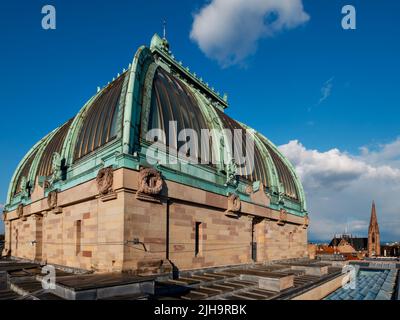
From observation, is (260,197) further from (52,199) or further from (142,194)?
(52,199)

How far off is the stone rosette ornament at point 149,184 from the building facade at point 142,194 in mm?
62

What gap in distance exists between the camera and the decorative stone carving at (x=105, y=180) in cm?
1866

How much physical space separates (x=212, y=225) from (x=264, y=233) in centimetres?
1041

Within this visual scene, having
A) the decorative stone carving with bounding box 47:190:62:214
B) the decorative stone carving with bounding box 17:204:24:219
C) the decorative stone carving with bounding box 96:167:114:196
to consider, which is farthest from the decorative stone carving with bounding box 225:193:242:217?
the decorative stone carving with bounding box 17:204:24:219

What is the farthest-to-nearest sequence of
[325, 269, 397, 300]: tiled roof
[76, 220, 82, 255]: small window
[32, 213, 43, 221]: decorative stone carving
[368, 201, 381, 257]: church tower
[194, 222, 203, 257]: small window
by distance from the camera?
[368, 201, 381, 257]: church tower, [32, 213, 43, 221]: decorative stone carving, [194, 222, 203, 257]: small window, [76, 220, 82, 255]: small window, [325, 269, 397, 300]: tiled roof

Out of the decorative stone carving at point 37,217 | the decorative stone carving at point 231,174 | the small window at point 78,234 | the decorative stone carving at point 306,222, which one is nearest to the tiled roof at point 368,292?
the decorative stone carving at point 231,174

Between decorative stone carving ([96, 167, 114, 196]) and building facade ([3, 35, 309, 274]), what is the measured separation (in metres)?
0.06

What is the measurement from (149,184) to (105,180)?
2.66m

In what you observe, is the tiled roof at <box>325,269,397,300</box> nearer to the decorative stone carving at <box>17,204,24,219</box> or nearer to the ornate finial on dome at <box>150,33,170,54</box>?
the ornate finial on dome at <box>150,33,170,54</box>

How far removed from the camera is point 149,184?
1911 centimetres

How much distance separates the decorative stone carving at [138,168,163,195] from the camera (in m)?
18.7

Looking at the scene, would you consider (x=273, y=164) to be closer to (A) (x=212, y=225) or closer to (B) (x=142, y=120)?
A: (A) (x=212, y=225)

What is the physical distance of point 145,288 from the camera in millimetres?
14008
